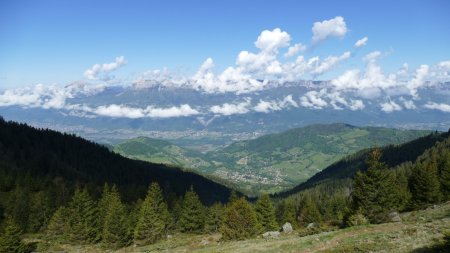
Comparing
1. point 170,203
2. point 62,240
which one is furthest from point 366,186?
point 170,203

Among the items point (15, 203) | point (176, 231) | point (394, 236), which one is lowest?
point (176, 231)

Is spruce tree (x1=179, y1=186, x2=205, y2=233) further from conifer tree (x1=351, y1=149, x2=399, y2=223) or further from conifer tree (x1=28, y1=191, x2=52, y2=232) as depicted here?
conifer tree (x1=351, y1=149, x2=399, y2=223)

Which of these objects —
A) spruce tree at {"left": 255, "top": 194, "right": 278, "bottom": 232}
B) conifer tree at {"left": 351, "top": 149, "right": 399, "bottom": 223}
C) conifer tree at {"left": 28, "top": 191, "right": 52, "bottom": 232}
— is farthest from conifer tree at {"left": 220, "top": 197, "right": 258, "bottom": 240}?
conifer tree at {"left": 28, "top": 191, "right": 52, "bottom": 232}

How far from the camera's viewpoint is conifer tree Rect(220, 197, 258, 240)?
7144 cm

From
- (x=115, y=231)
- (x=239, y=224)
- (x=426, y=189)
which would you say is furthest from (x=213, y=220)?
(x=426, y=189)

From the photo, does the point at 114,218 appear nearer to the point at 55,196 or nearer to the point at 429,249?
the point at 55,196

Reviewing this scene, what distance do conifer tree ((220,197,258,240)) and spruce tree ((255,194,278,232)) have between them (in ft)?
57.2

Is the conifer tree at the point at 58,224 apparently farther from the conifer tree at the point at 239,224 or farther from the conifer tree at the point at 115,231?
the conifer tree at the point at 239,224

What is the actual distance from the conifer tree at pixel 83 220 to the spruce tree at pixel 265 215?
41.2 m

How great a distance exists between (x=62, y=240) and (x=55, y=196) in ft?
114

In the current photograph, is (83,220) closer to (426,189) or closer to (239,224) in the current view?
(239,224)

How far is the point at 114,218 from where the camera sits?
3238 inches

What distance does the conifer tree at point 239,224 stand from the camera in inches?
2813

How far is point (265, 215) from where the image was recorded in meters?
94.8
